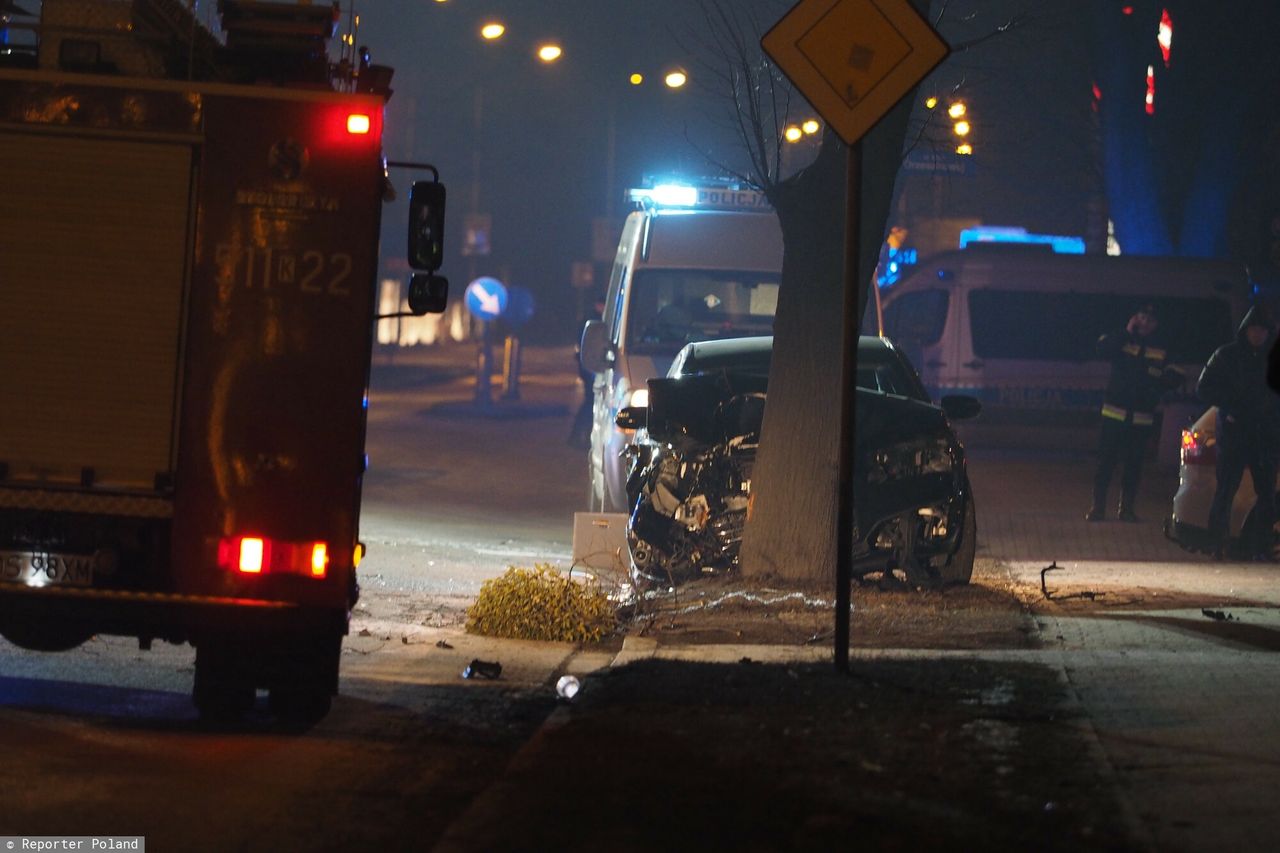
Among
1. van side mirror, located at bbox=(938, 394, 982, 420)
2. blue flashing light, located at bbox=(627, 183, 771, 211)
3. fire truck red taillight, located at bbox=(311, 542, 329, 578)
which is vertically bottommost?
fire truck red taillight, located at bbox=(311, 542, 329, 578)

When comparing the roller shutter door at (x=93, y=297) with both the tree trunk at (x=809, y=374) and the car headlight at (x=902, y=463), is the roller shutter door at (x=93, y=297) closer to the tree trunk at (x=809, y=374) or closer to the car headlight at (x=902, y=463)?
the tree trunk at (x=809, y=374)

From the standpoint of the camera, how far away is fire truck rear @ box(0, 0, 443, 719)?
22.7 ft

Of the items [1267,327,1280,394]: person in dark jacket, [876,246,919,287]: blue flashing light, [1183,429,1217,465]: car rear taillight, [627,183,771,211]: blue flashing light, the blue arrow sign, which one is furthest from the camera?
the blue arrow sign

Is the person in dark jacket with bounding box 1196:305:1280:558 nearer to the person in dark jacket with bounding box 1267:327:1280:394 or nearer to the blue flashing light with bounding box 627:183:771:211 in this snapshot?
the blue flashing light with bounding box 627:183:771:211

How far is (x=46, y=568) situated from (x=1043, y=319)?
16263 mm

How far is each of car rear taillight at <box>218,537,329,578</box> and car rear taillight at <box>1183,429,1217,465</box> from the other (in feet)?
29.0

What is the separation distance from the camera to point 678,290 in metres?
16.2

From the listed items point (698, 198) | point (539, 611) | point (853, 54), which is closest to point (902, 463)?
point (539, 611)

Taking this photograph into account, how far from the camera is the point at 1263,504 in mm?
13586

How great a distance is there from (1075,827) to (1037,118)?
A: 39288 millimetres

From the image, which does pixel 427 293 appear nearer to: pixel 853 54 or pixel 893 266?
pixel 853 54

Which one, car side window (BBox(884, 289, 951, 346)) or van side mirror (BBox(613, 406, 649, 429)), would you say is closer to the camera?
van side mirror (BBox(613, 406, 649, 429))

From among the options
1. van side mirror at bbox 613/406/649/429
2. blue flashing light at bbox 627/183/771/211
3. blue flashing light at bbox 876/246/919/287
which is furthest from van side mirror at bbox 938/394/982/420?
blue flashing light at bbox 876/246/919/287

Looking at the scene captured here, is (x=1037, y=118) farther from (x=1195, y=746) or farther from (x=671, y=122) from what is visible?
(x=1195, y=746)
